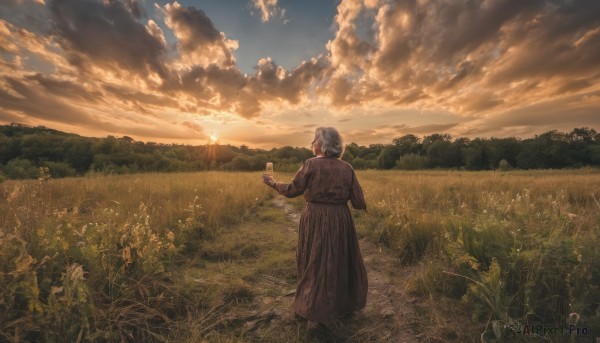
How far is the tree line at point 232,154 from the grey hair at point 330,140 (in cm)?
2787

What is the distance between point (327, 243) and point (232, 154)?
5862cm

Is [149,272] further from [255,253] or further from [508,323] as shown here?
[508,323]

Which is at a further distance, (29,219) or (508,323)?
(29,219)

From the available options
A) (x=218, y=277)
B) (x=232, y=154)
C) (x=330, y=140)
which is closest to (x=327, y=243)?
(x=330, y=140)

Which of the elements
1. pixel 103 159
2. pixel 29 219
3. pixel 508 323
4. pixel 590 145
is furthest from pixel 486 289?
pixel 590 145

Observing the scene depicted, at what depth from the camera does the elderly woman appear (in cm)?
314

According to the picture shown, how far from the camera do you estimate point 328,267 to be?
3168 mm

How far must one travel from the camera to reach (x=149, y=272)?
10.8 feet

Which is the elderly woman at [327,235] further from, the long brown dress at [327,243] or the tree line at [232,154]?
the tree line at [232,154]

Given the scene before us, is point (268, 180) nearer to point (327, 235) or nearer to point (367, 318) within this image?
point (327, 235)

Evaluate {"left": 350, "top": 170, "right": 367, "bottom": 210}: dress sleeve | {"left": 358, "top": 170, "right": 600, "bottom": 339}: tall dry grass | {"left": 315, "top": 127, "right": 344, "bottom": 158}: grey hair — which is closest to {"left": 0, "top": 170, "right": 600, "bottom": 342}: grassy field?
{"left": 358, "top": 170, "right": 600, "bottom": 339}: tall dry grass

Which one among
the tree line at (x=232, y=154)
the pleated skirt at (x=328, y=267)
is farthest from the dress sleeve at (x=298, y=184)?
the tree line at (x=232, y=154)

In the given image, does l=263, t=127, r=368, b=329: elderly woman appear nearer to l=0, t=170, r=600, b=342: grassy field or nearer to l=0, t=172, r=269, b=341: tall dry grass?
l=0, t=170, r=600, b=342: grassy field

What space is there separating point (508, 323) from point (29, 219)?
205 inches
